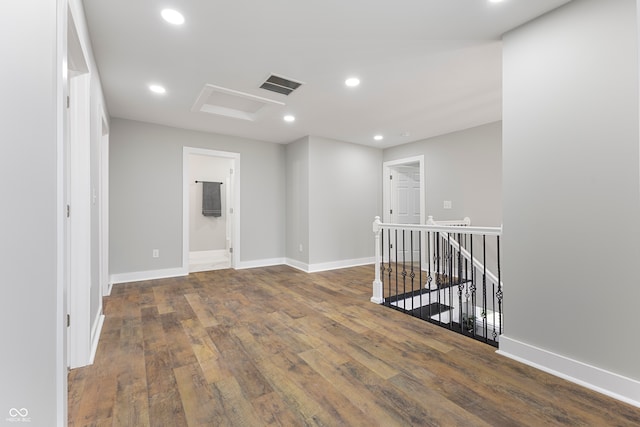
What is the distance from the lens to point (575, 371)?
176 cm

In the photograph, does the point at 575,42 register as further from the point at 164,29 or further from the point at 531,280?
the point at 164,29

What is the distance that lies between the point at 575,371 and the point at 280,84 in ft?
11.0

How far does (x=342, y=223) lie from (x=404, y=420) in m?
4.02

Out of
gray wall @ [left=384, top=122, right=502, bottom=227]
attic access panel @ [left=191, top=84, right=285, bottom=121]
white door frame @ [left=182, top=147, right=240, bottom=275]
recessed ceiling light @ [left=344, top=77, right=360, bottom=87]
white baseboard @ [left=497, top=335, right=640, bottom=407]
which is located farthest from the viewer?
white door frame @ [left=182, top=147, right=240, bottom=275]

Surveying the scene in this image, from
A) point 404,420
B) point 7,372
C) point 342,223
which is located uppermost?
point 342,223

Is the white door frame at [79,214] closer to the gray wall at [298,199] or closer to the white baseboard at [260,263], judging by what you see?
the white baseboard at [260,263]

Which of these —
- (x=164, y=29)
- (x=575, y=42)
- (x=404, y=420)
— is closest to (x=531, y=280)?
(x=404, y=420)

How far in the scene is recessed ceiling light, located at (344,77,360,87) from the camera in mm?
2896

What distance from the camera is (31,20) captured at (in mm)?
1113

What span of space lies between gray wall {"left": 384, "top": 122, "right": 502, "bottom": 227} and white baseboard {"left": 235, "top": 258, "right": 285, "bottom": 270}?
2973 millimetres

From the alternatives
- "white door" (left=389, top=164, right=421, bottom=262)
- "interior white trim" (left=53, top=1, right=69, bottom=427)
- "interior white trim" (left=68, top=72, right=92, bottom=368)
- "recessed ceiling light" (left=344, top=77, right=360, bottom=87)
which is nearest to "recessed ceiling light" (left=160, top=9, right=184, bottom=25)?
"interior white trim" (left=68, top=72, right=92, bottom=368)

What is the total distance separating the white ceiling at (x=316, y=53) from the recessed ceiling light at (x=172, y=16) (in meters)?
0.04

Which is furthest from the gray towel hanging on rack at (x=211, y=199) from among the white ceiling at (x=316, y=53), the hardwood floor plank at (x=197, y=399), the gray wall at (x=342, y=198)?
the hardwood floor plank at (x=197, y=399)

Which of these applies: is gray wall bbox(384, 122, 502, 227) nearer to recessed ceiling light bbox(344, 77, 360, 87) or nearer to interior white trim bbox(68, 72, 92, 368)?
recessed ceiling light bbox(344, 77, 360, 87)
